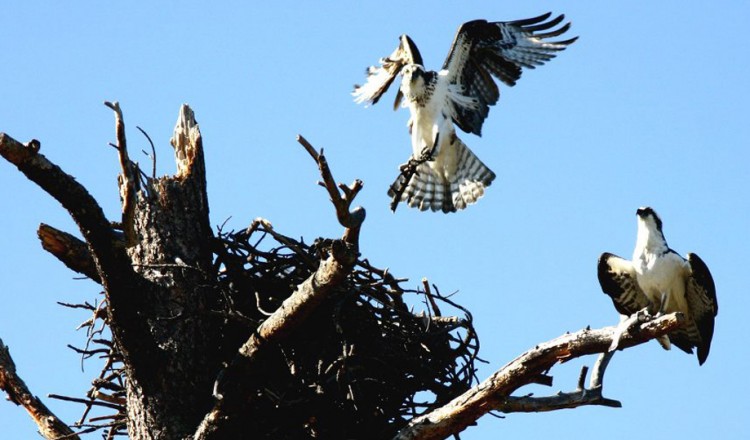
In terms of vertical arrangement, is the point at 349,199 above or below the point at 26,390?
below

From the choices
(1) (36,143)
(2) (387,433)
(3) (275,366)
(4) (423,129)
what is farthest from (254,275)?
(4) (423,129)

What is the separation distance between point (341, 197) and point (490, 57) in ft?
17.0

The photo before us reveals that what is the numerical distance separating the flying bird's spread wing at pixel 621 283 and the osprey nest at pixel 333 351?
125 cm

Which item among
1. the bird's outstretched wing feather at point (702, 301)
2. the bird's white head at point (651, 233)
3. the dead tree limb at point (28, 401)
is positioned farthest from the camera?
the bird's white head at point (651, 233)

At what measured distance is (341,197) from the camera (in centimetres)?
445

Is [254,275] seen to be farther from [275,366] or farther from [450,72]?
[450,72]

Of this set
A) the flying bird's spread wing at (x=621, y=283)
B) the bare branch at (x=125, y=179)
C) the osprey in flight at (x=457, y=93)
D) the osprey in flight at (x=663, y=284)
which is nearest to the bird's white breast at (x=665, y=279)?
the osprey in flight at (x=663, y=284)

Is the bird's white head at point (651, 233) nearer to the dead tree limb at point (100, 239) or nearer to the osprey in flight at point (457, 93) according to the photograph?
the osprey in flight at point (457, 93)

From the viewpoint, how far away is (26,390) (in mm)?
6230

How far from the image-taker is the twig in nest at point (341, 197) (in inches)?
172

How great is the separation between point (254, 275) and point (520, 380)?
2088 mm

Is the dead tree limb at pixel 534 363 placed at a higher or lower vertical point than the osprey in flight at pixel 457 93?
lower

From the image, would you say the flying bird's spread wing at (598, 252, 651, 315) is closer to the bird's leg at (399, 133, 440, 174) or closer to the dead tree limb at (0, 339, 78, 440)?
the bird's leg at (399, 133, 440, 174)

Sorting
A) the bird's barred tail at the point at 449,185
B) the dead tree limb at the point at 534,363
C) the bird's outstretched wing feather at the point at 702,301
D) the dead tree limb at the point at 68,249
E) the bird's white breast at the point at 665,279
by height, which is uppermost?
the bird's barred tail at the point at 449,185
